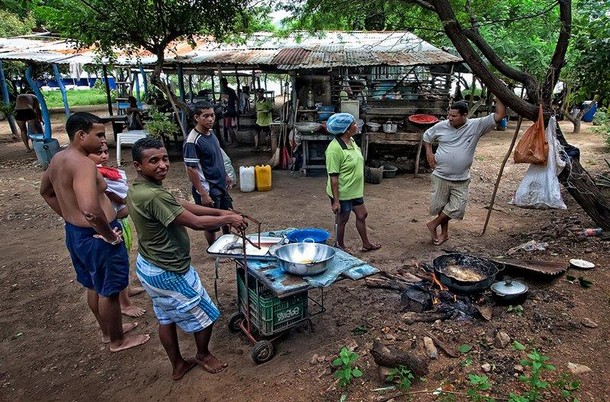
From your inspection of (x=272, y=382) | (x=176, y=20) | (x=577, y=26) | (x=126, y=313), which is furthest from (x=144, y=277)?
(x=176, y=20)

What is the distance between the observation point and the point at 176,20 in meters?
8.12

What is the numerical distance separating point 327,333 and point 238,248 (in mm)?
1085

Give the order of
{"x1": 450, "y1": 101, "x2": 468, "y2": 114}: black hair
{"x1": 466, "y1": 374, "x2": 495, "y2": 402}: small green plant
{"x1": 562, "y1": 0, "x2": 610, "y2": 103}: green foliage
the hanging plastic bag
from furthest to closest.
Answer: {"x1": 562, "y1": 0, "x2": 610, "y2": 103}: green foliage, {"x1": 450, "y1": 101, "x2": 468, "y2": 114}: black hair, the hanging plastic bag, {"x1": 466, "y1": 374, "x2": 495, "y2": 402}: small green plant

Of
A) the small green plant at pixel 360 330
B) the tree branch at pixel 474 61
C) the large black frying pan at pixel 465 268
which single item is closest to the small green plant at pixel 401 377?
the small green plant at pixel 360 330

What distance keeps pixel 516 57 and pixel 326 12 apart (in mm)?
9470

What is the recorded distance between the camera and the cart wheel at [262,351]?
3.14m

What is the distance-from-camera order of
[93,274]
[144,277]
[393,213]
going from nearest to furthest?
[144,277]
[93,274]
[393,213]

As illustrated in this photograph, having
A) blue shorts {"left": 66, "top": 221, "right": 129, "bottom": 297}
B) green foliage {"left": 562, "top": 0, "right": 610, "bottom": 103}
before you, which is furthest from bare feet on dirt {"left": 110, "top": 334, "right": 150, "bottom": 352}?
green foliage {"left": 562, "top": 0, "right": 610, "bottom": 103}

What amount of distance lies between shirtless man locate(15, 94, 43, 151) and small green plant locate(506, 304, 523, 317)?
12.9 m

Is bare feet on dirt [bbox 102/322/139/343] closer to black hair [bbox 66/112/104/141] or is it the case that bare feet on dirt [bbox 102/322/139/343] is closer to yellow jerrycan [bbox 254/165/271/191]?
black hair [bbox 66/112/104/141]

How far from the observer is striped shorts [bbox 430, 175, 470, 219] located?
4.98 meters

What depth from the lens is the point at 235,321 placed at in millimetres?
3635

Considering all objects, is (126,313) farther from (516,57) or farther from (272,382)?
(516,57)

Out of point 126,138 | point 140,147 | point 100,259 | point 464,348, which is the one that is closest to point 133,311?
point 100,259
